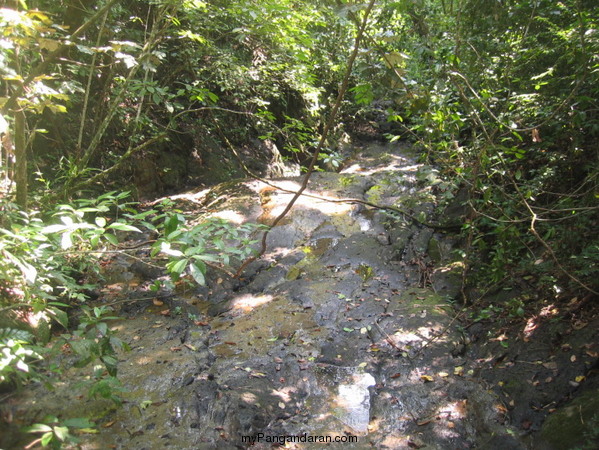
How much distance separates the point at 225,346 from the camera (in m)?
4.17

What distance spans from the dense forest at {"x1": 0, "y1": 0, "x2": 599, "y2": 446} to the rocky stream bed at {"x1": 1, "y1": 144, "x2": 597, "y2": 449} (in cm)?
47

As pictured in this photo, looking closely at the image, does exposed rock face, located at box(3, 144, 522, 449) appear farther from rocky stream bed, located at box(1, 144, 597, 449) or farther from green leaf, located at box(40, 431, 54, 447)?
green leaf, located at box(40, 431, 54, 447)

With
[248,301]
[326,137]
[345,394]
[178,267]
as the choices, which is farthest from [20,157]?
[345,394]

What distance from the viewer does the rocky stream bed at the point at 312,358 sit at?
9.95 ft

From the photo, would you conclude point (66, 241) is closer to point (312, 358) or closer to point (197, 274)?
point (197, 274)

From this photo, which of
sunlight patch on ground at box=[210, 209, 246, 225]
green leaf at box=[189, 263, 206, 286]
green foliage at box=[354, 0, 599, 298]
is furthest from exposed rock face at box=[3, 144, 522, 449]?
green leaf at box=[189, 263, 206, 286]

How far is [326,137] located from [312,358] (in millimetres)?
2312

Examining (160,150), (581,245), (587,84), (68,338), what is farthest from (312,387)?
(160,150)

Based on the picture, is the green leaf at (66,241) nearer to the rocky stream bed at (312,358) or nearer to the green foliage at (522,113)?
the rocky stream bed at (312,358)

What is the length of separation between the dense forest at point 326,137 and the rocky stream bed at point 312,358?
1.55 ft

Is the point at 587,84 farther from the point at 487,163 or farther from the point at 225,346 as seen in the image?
the point at 225,346

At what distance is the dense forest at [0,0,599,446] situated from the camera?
225cm

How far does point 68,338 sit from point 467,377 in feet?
10.7

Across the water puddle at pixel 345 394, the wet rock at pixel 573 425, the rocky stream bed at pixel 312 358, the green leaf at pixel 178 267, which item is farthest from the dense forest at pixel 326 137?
the water puddle at pixel 345 394
